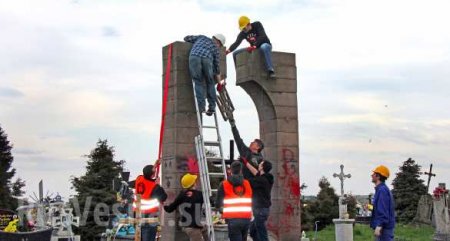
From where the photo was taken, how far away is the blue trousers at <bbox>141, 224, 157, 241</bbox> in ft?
36.7

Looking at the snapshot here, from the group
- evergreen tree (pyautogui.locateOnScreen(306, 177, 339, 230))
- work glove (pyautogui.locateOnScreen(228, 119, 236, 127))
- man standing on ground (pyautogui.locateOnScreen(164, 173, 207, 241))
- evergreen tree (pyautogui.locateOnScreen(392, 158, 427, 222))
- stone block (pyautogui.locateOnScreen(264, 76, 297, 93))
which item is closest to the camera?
man standing on ground (pyautogui.locateOnScreen(164, 173, 207, 241))

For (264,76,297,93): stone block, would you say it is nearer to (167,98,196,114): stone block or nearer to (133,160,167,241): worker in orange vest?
(167,98,196,114): stone block

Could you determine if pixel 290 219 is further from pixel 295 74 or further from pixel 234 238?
pixel 234 238

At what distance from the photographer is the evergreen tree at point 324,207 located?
1254 inches

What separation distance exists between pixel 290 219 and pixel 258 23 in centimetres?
463

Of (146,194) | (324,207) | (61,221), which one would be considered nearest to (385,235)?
(146,194)

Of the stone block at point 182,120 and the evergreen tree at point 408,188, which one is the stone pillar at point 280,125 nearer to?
the stone block at point 182,120

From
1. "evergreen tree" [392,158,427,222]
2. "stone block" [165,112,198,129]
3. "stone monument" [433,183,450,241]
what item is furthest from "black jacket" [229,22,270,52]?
"evergreen tree" [392,158,427,222]

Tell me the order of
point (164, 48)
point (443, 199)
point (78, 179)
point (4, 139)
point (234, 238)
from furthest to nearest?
point (4, 139) → point (78, 179) → point (443, 199) → point (164, 48) → point (234, 238)

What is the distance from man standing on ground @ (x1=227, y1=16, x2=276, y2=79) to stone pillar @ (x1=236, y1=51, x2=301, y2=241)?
0.53 feet

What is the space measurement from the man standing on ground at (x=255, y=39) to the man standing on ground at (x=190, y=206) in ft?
14.5

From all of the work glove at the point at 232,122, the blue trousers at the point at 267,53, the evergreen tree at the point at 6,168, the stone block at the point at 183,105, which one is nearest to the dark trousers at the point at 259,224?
the work glove at the point at 232,122

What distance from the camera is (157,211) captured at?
11.4 metres

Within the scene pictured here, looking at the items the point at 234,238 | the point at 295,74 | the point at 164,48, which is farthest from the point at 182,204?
the point at 295,74
